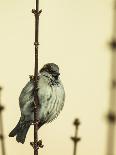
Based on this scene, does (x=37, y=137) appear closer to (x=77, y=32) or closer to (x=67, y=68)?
(x=67, y=68)

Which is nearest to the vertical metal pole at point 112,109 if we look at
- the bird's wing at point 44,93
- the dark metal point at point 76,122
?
the dark metal point at point 76,122

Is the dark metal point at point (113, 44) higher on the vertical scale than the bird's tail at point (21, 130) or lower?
higher

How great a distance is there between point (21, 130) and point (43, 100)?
0.48 ft

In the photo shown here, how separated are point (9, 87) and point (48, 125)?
194 mm

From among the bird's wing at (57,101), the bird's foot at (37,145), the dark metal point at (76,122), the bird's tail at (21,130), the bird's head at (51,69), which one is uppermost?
the bird's head at (51,69)

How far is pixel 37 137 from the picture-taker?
1421mm

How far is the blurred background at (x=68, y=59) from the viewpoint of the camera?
1.44m

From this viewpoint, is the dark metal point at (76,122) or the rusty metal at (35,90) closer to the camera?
the rusty metal at (35,90)

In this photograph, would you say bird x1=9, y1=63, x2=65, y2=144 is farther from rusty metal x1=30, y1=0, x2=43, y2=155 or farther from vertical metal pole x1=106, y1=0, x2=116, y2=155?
vertical metal pole x1=106, y1=0, x2=116, y2=155

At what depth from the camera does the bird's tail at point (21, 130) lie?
149cm

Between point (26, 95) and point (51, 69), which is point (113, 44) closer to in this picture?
point (51, 69)

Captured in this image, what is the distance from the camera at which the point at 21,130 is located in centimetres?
150

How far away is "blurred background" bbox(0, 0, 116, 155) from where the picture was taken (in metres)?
1.44

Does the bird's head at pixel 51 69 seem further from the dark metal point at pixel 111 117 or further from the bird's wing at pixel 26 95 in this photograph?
the dark metal point at pixel 111 117
